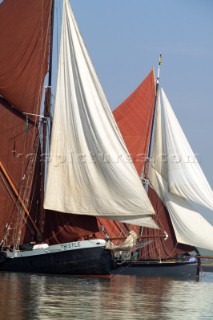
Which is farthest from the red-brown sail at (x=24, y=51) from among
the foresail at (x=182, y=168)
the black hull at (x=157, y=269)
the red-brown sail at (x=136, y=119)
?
the foresail at (x=182, y=168)

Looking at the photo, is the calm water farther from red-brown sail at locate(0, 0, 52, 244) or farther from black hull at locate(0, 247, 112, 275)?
red-brown sail at locate(0, 0, 52, 244)

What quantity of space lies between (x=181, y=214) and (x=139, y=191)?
1489 cm

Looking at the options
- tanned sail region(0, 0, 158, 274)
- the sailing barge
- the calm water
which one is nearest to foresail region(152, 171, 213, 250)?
the sailing barge

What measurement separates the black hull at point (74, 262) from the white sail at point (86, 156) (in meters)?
2.38

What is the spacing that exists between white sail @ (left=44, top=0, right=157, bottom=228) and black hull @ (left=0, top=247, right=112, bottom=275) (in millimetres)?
2383

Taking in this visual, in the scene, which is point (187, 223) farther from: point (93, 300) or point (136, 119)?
point (93, 300)

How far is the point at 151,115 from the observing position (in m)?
72.4

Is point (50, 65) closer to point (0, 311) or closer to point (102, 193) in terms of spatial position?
point (102, 193)

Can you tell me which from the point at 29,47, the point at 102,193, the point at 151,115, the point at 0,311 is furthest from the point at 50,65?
the point at 0,311

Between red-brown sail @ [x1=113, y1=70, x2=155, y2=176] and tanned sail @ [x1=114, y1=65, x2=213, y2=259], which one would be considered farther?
red-brown sail @ [x1=113, y1=70, x2=155, y2=176]

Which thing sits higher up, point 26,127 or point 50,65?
point 50,65

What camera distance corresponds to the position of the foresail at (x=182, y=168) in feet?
222

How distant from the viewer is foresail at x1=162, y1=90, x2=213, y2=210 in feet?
222

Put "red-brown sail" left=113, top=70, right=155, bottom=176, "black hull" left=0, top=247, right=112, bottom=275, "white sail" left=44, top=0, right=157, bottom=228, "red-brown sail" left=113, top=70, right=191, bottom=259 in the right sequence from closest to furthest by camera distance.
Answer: "black hull" left=0, top=247, right=112, bottom=275 < "white sail" left=44, top=0, right=157, bottom=228 < "red-brown sail" left=113, top=70, right=191, bottom=259 < "red-brown sail" left=113, top=70, right=155, bottom=176
